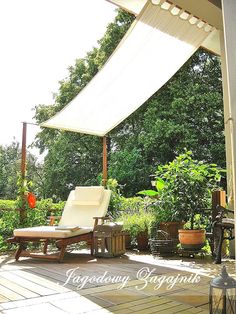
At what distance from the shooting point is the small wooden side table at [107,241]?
478 centimetres

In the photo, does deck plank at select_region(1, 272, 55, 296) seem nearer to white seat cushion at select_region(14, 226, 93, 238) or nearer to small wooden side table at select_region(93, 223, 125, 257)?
white seat cushion at select_region(14, 226, 93, 238)

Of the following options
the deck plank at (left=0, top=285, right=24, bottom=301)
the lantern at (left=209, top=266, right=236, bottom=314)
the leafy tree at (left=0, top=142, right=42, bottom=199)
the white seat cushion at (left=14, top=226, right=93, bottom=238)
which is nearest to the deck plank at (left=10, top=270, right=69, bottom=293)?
the deck plank at (left=0, top=285, right=24, bottom=301)

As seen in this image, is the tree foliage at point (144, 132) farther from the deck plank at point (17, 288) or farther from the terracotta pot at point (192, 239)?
the deck plank at point (17, 288)

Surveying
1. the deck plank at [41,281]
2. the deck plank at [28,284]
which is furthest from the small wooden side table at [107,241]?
the deck plank at [28,284]

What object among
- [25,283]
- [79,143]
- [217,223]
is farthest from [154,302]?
[79,143]

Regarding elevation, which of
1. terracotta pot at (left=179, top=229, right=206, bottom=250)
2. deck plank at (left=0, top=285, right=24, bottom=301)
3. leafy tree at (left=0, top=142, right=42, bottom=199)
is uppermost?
leafy tree at (left=0, top=142, right=42, bottom=199)

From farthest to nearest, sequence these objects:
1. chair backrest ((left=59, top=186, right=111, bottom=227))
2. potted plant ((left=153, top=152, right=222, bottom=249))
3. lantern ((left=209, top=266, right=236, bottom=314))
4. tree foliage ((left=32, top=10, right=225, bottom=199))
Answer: tree foliage ((left=32, top=10, right=225, bottom=199)) → chair backrest ((left=59, top=186, right=111, bottom=227)) → potted plant ((left=153, top=152, right=222, bottom=249)) → lantern ((left=209, top=266, right=236, bottom=314))

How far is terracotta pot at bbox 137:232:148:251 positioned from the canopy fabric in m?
2.07

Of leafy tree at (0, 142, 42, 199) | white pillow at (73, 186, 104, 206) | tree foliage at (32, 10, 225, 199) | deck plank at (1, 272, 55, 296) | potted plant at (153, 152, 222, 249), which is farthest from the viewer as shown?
leafy tree at (0, 142, 42, 199)

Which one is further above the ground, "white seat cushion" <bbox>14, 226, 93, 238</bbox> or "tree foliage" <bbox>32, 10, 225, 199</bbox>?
"tree foliage" <bbox>32, 10, 225, 199</bbox>

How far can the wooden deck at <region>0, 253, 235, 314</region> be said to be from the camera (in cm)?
237

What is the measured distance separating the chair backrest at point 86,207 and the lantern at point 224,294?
3.64 m

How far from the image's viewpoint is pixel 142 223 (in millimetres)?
5691

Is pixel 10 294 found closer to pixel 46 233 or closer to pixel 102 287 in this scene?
pixel 102 287
